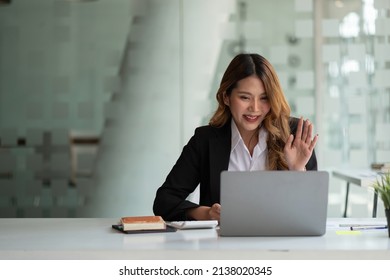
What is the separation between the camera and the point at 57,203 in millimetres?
6121

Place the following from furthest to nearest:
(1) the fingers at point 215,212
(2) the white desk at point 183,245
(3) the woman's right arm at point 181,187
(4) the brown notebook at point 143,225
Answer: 1. (3) the woman's right arm at point 181,187
2. (1) the fingers at point 215,212
3. (4) the brown notebook at point 143,225
4. (2) the white desk at point 183,245

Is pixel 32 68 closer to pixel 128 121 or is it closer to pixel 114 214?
pixel 128 121

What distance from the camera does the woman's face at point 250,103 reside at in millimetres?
3275

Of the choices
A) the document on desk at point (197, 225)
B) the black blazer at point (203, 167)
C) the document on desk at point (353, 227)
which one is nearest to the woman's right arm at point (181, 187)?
the black blazer at point (203, 167)

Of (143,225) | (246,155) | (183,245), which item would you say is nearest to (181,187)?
(246,155)

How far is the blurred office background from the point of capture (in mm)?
6027

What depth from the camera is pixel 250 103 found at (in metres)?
3.28

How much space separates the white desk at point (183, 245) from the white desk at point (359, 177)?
244cm

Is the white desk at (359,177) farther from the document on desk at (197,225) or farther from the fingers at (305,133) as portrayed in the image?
the document on desk at (197,225)

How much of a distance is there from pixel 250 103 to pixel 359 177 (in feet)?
7.47

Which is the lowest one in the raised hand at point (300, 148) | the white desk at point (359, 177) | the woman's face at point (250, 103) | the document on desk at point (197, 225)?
the white desk at point (359, 177)

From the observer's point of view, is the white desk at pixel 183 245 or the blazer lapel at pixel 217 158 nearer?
the white desk at pixel 183 245
